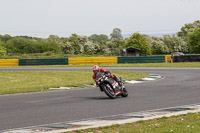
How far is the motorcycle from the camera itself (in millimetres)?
12651

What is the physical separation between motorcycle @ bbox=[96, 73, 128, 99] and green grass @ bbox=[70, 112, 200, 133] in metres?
4.64

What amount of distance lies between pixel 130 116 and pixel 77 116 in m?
1.39

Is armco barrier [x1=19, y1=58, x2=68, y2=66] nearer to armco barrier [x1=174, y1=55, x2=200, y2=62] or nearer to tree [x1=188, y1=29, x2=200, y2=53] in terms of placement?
armco barrier [x1=174, y1=55, x2=200, y2=62]

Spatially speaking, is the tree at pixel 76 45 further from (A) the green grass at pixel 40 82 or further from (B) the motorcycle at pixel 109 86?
(B) the motorcycle at pixel 109 86

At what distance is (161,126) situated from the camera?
7.29 m

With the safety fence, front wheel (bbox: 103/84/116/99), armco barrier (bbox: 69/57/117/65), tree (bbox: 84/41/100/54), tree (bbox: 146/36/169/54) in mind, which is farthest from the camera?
tree (bbox: 146/36/169/54)

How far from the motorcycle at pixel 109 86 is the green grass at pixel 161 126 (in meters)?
4.64

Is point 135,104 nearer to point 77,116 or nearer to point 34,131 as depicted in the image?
point 77,116

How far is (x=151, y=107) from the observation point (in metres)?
10.4

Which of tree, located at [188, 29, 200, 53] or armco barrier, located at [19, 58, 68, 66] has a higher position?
tree, located at [188, 29, 200, 53]

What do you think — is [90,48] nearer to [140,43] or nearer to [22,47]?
[140,43]

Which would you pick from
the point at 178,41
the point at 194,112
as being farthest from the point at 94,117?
the point at 178,41

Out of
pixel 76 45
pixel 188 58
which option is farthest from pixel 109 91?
pixel 76 45

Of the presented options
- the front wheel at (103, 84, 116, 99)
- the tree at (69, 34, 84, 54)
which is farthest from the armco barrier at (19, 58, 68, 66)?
the tree at (69, 34, 84, 54)
